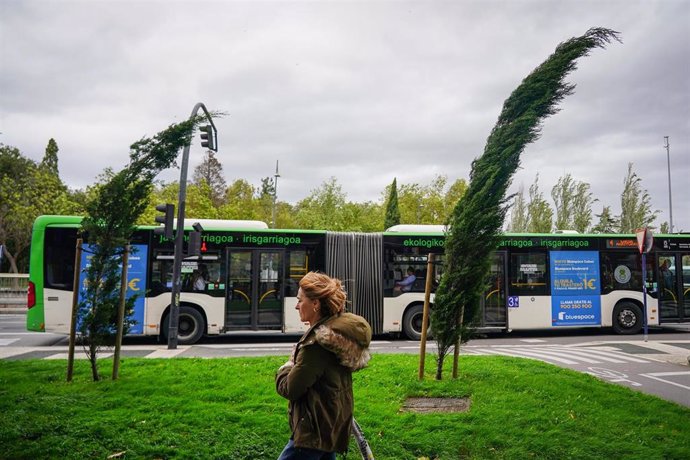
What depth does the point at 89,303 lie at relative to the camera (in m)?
7.31

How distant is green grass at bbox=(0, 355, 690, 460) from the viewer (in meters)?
4.80

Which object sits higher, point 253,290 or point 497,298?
point 253,290

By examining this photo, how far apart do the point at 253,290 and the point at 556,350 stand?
25.1ft

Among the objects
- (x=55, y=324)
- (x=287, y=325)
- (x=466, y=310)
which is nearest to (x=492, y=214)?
(x=466, y=310)

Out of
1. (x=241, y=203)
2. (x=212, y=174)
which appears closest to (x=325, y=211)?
(x=241, y=203)

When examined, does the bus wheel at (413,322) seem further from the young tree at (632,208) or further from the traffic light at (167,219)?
the young tree at (632,208)

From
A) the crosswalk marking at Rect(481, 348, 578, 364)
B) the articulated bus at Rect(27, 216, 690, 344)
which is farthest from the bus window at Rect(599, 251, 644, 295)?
the crosswalk marking at Rect(481, 348, 578, 364)

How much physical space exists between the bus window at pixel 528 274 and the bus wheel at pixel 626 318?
94.2 inches

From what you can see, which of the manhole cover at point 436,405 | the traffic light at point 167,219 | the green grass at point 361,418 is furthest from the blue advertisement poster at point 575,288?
the traffic light at point 167,219

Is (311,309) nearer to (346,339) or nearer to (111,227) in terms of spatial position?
(346,339)

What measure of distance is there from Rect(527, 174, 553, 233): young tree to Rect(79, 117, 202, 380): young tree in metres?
42.4

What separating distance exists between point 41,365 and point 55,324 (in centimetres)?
404

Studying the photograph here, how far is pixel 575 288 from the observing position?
14.4 meters

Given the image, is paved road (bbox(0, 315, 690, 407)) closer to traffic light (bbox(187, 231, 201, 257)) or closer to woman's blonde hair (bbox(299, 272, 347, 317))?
traffic light (bbox(187, 231, 201, 257))
